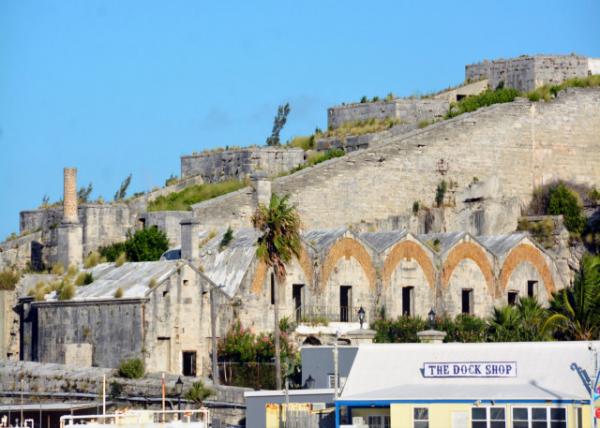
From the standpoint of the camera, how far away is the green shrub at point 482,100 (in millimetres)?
90188

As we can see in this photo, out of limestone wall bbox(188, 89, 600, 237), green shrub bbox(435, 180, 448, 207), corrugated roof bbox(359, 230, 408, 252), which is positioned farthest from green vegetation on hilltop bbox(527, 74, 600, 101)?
corrugated roof bbox(359, 230, 408, 252)

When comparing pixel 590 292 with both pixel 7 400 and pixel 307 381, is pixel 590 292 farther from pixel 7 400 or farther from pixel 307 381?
pixel 7 400

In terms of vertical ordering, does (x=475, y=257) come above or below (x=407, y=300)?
above

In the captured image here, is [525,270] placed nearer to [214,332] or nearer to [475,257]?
[475,257]

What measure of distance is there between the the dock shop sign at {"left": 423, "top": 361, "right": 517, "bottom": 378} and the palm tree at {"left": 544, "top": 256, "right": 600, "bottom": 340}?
1062 centimetres

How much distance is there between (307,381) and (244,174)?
27315mm

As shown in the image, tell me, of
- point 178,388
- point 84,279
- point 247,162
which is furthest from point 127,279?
point 247,162

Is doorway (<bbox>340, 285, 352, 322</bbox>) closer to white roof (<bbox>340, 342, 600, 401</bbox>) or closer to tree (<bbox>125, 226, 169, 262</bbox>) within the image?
tree (<bbox>125, 226, 169, 262</bbox>)

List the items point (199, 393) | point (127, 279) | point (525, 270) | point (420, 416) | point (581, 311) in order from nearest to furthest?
point (420, 416), point (199, 393), point (581, 311), point (127, 279), point (525, 270)

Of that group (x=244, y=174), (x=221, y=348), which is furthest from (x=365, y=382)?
(x=244, y=174)

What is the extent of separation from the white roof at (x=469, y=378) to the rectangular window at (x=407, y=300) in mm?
16914

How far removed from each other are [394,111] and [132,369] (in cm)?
2825

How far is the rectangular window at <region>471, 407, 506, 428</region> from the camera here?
55.2 meters

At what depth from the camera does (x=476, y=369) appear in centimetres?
5750
